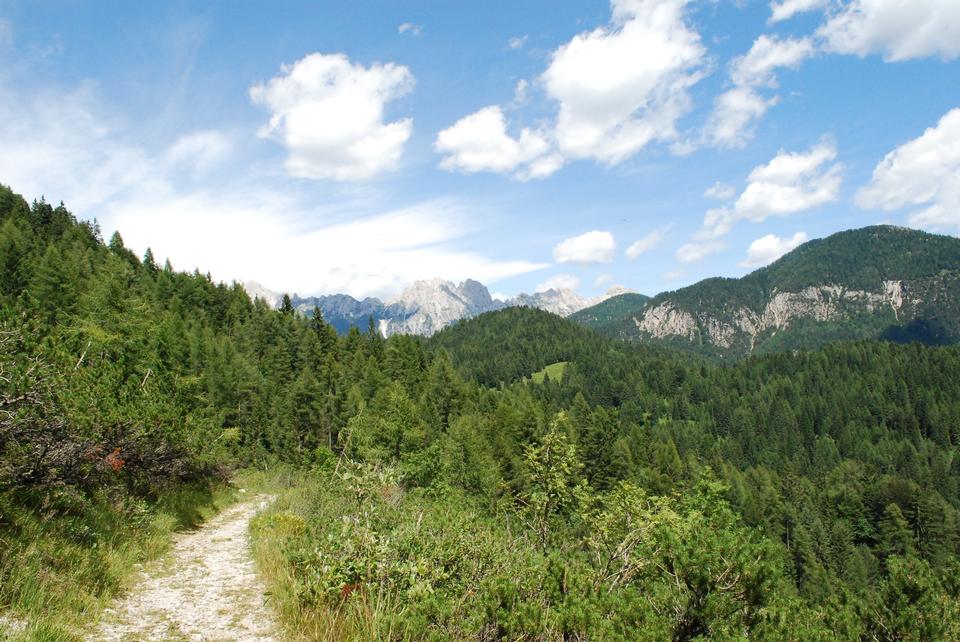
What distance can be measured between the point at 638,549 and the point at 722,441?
174037 mm

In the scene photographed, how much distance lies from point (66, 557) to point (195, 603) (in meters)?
2.10

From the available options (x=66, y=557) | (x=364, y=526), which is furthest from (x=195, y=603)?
(x=364, y=526)

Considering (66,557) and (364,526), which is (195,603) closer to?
(66,557)

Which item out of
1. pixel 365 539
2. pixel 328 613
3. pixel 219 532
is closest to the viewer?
pixel 328 613

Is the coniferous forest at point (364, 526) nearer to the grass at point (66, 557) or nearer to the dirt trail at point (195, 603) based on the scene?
the grass at point (66, 557)

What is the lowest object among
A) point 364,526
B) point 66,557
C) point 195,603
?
point 195,603

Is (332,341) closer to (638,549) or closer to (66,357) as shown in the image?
(66,357)

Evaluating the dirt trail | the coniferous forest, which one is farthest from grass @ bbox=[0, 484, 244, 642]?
the dirt trail

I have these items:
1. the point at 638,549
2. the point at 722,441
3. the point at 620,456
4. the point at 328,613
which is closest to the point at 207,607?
the point at 328,613

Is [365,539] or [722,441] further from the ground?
[365,539]

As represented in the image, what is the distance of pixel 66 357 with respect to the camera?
13219 mm

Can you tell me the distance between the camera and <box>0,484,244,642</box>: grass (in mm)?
5941

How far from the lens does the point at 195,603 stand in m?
8.50

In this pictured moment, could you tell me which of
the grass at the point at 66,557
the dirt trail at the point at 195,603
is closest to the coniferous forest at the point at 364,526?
the grass at the point at 66,557
